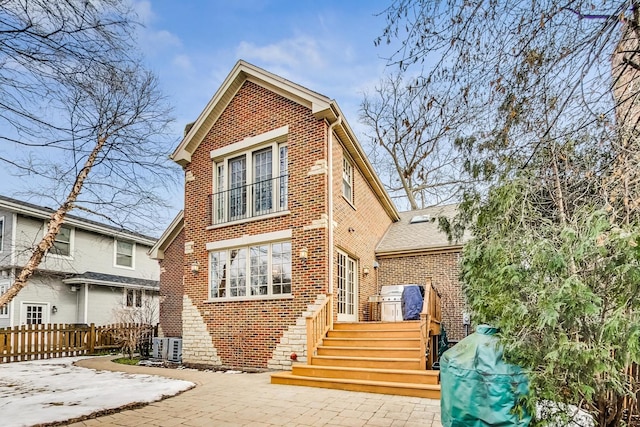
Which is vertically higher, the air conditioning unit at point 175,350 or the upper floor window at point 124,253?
the upper floor window at point 124,253

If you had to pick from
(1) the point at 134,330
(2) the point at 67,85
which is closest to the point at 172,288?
(1) the point at 134,330

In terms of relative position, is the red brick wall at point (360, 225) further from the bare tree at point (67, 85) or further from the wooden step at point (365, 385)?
the bare tree at point (67, 85)

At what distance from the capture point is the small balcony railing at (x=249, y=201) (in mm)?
10438

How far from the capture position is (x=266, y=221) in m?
10.3

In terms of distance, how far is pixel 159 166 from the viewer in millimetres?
6832

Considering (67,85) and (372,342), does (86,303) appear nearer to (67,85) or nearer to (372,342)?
(372,342)

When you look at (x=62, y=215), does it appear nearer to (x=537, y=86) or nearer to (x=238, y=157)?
(x=238, y=157)

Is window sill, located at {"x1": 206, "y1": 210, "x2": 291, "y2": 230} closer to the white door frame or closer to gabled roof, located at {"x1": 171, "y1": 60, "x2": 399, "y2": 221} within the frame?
the white door frame

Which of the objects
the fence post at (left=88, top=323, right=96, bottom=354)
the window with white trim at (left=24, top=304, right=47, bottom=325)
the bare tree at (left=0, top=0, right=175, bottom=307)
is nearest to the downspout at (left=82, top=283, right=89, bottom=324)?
the window with white trim at (left=24, top=304, right=47, bottom=325)

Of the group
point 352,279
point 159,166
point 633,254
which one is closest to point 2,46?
point 159,166

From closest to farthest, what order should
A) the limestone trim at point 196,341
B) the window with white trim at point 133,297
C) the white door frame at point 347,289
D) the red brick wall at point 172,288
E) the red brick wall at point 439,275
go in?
the white door frame at point 347,289, the limestone trim at point 196,341, the red brick wall at point 439,275, the red brick wall at point 172,288, the window with white trim at point 133,297

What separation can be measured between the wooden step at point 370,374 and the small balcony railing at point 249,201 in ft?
13.1

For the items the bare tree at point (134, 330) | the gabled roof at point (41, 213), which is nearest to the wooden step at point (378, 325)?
the bare tree at point (134, 330)

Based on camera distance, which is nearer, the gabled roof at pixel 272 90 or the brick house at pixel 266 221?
the brick house at pixel 266 221
